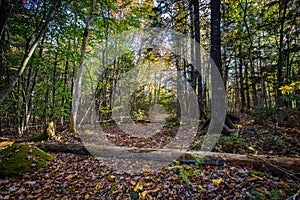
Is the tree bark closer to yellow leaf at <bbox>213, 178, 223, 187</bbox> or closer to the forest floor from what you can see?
the forest floor

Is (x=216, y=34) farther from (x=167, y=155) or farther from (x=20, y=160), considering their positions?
(x=20, y=160)

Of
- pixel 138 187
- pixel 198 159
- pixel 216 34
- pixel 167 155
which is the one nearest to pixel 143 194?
pixel 138 187

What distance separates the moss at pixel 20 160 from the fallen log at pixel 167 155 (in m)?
0.85

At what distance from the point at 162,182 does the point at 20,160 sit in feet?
12.6

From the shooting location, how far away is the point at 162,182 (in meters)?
3.26

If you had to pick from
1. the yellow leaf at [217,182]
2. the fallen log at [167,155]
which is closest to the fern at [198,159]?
the fallen log at [167,155]

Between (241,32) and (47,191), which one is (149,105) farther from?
(47,191)

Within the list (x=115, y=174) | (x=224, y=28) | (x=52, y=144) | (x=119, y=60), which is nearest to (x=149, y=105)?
(x=119, y=60)

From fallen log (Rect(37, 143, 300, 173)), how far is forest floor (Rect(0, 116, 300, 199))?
6.0 inches

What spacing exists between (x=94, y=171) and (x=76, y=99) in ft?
14.1

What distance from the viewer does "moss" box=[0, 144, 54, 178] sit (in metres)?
3.72

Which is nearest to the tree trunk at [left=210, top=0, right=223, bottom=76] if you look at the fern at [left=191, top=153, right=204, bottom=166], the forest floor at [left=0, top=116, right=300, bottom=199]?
the forest floor at [left=0, top=116, right=300, bottom=199]

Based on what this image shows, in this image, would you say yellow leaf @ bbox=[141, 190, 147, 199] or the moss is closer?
yellow leaf @ bbox=[141, 190, 147, 199]

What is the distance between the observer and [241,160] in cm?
366
